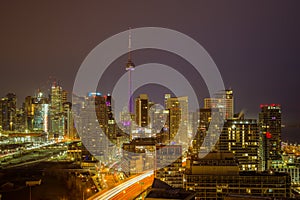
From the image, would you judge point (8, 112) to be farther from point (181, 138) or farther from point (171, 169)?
point (171, 169)

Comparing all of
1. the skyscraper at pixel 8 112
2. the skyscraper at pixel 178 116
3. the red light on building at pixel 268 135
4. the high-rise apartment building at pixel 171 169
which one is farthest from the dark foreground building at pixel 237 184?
the skyscraper at pixel 8 112

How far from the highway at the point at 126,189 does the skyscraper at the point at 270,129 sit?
26.2ft

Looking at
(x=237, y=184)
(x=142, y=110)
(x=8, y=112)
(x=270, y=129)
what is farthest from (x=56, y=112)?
(x=237, y=184)

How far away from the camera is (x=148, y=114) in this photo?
103 feet

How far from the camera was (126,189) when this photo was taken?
1122 cm

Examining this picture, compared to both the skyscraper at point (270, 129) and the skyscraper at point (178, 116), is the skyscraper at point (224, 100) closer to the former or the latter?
the skyscraper at point (178, 116)

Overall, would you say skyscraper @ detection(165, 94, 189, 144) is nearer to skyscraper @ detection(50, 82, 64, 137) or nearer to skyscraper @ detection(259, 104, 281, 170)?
skyscraper @ detection(259, 104, 281, 170)

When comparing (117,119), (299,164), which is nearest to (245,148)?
(299,164)

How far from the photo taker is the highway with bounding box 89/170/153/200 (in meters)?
10.2

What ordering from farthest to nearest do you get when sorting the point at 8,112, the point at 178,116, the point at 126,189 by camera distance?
the point at 8,112
the point at 178,116
the point at 126,189

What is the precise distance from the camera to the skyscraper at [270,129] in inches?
732

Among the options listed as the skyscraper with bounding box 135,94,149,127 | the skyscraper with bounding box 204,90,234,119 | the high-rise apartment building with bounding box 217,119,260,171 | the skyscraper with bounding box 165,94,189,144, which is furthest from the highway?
the skyscraper with bounding box 135,94,149,127

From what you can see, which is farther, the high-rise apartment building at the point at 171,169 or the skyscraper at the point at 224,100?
the skyscraper at the point at 224,100

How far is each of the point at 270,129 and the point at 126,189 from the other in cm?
1091
